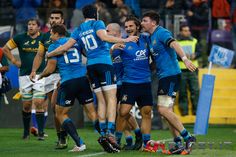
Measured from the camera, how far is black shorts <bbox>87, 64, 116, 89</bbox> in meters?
15.0

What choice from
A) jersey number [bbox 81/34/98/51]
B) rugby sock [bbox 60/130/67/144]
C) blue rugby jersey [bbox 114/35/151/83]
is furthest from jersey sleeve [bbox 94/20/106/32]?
rugby sock [bbox 60/130/67/144]

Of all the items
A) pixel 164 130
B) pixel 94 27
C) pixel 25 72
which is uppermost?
pixel 94 27

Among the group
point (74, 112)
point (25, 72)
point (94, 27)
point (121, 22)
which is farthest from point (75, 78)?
point (121, 22)

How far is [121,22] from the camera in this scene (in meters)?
23.1

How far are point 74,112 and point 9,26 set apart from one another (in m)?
3.06

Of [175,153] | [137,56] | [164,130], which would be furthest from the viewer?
[164,130]

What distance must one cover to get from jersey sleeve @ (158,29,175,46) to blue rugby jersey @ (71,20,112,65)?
1004mm

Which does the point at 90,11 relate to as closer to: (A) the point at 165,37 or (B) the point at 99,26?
(B) the point at 99,26

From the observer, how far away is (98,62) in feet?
49.3

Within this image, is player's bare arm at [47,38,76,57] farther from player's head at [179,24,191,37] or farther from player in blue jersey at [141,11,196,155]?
player's head at [179,24,191,37]

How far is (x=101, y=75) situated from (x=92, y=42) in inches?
22.5

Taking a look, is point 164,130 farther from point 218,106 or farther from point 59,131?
point 59,131

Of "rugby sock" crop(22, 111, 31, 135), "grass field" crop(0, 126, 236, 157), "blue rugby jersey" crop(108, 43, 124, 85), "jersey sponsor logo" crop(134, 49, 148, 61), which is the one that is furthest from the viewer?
"rugby sock" crop(22, 111, 31, 135)

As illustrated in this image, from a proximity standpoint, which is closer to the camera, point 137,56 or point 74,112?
point 137,56
